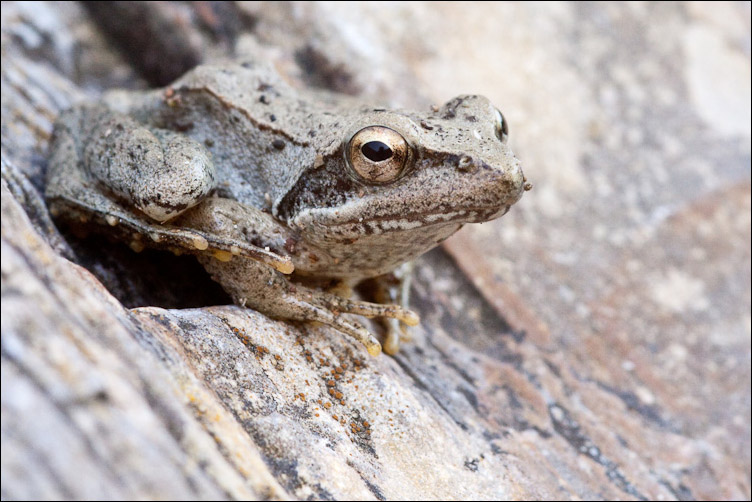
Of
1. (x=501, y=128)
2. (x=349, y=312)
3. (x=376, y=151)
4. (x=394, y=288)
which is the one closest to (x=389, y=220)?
(x=376, y=151)

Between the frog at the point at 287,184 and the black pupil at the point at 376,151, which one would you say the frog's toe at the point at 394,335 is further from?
the black pupil at the point at 376,151

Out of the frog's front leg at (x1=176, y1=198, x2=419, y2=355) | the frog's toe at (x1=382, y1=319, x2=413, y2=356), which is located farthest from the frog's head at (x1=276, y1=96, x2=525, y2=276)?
the frog's toe at (x1=382, y1=319, x2=413, y2=356)

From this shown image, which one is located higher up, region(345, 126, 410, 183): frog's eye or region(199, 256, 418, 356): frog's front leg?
region(345, 126, 410, 183): frog's eye

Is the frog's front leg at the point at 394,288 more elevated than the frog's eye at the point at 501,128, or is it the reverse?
the frog's eye at the point at 501,128

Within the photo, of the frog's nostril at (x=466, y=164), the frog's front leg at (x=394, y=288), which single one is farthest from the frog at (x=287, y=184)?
the frog's front leg at (x=394, y=288)

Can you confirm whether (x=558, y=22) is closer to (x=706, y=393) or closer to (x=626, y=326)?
(x=626, y=326)

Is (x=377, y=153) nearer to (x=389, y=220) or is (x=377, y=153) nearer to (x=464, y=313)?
(x=389, y=220)

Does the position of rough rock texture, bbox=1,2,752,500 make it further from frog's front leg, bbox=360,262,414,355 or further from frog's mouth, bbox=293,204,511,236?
frog's mouth, bbox=293,204,511,236
